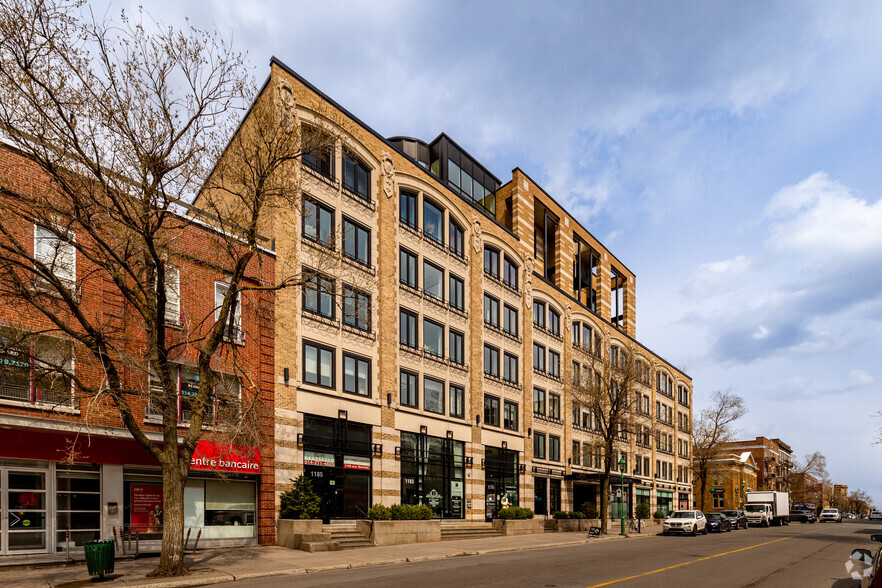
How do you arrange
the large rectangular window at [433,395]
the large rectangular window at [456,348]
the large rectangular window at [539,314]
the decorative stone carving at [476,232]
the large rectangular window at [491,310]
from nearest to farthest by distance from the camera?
the large rectangular window at [433,395] → the large rectangular window at [456,348] → the decorative stone carving at [476,232] → the large rectangular window at [491,310] → the large rectangular window at [539,314]

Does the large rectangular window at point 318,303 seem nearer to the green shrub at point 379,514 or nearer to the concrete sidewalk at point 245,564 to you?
the green shrub at point 379,514

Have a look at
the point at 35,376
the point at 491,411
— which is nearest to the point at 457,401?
the point at 491,411

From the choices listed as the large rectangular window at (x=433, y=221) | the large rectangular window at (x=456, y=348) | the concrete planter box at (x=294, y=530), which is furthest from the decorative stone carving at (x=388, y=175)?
the concrete planter box at (x=294, y=530)

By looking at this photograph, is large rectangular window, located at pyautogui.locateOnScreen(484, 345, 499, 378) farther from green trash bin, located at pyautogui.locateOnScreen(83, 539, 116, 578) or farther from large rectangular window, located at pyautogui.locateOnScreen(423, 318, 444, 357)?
green trash bin, located at pyautogui.locateOnScreen(83, 539, 116, 578)

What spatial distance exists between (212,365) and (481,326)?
18634 mm

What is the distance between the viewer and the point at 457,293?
121 ft

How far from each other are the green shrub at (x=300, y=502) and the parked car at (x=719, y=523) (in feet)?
99.5

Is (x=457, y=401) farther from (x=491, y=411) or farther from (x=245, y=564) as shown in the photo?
(x=245, y=564)

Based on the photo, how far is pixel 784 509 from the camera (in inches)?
2410

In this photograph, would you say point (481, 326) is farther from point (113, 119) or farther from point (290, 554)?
point (113, 119)

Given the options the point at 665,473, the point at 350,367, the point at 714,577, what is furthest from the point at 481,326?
the point at 665,473

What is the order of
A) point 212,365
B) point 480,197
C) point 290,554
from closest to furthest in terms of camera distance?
point 290,554 < point 212,365 < point 480,197

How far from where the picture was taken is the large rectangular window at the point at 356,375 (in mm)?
28016

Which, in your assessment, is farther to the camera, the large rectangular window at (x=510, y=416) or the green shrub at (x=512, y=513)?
the large rectangular window at (x=510, y=416)
